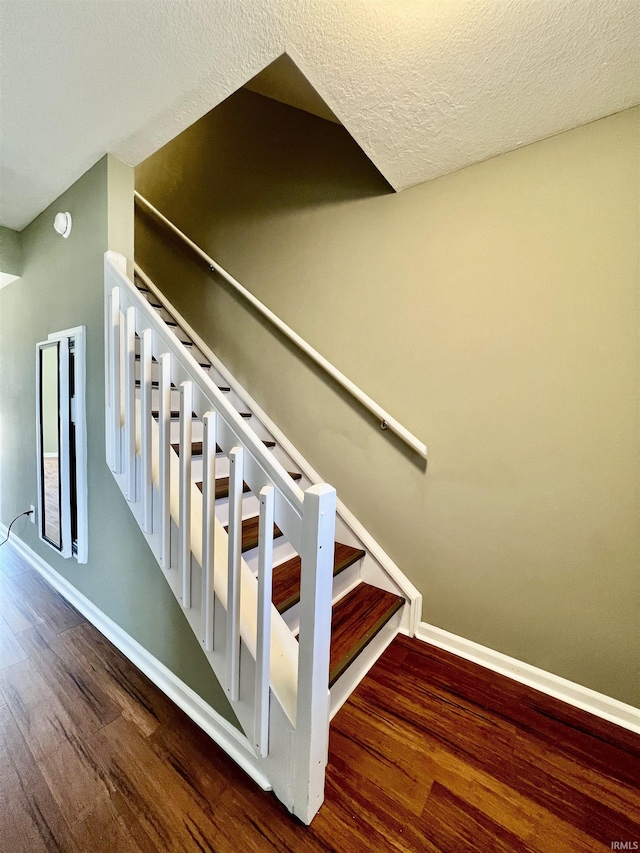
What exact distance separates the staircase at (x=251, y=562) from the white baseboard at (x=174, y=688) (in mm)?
66

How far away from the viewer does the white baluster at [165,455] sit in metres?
1.14

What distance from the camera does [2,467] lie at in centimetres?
251

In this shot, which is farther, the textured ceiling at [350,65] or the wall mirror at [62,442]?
the wall mirror at [62,442]

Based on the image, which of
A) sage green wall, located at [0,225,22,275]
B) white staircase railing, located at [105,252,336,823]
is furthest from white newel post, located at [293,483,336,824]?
sage green wall, located at [0,225,22,275]

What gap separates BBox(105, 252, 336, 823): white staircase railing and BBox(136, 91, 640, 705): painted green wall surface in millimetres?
880

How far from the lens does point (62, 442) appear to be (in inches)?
71.3

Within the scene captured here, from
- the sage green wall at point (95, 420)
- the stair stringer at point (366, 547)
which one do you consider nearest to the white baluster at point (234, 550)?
the sage green wall at point (95, 420)

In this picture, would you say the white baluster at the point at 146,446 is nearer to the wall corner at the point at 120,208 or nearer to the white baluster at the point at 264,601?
the wall corner at the point at 120,208

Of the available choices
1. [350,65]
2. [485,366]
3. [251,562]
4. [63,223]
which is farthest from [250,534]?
[63,223]

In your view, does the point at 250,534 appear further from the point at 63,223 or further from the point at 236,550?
the point at 63,223

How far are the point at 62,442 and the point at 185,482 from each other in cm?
127

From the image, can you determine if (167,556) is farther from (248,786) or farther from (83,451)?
(83,451)

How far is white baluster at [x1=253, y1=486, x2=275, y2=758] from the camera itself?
836 mm

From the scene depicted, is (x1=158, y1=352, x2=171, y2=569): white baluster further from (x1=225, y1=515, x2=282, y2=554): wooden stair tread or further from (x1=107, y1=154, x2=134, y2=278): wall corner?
(x1=107, y1=154, x2=134, y2=278): wall corner
